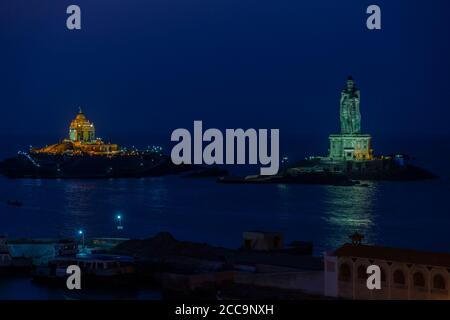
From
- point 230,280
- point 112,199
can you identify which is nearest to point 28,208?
point 112,199

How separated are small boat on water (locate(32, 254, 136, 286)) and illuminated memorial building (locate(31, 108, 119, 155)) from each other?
132 feet

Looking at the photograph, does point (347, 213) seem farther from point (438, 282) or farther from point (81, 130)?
point (81, 130)

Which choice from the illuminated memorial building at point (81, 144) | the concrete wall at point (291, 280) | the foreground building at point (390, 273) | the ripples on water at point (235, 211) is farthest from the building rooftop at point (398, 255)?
the illuminated memorial building at point (81, 144)

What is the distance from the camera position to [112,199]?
114ft

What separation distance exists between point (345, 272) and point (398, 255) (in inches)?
25.8

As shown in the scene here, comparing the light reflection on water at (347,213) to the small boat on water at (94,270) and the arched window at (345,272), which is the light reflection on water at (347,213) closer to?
the small boat on water at (94,270)

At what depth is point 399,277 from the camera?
12359mm

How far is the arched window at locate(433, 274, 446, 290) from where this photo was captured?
1188cm

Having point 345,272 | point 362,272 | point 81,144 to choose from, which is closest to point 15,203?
point 345,272

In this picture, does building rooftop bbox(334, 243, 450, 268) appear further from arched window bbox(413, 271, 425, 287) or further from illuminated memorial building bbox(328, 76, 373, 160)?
illuminated memorial building bbox(328, 76, 373, 160)

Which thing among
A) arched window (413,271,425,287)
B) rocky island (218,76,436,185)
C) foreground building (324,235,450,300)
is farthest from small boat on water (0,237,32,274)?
rocky island (218,76,436,185)

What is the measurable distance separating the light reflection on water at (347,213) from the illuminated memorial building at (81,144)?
19002 mm

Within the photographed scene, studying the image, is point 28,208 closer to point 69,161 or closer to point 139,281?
point 139,281

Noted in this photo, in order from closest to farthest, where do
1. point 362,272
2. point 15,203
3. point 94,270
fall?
point 362,272 → point 94,270 → point 15,203
